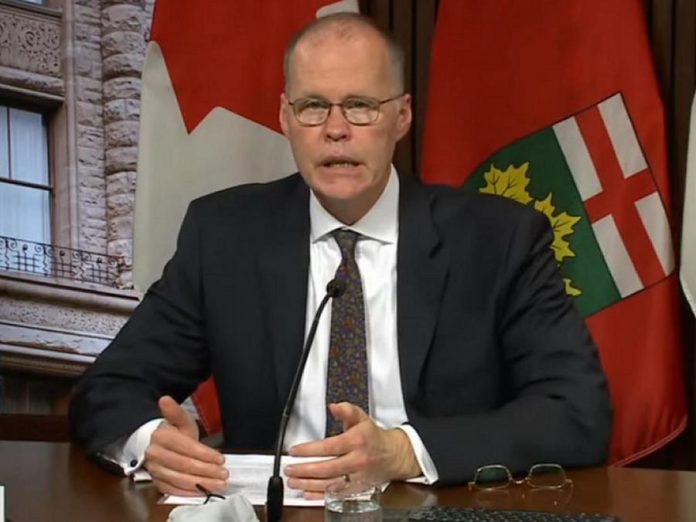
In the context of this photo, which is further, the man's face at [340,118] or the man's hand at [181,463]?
the man's face at [340,118]

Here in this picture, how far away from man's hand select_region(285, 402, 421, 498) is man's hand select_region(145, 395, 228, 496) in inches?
4.4

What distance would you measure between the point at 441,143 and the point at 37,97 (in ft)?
3.53

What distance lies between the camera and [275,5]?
3115 mm

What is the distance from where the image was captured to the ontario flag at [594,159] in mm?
2713

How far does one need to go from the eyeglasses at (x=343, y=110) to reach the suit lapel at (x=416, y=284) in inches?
9.1

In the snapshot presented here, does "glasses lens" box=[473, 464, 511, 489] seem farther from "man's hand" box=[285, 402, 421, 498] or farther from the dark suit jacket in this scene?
the dark suit jacket

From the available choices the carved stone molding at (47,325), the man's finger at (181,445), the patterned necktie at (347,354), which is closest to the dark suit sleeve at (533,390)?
the patterned necktie at (347,354)

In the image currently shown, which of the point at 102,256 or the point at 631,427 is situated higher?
the point at 102,256

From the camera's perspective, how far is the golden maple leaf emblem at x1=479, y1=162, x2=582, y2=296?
2.80m

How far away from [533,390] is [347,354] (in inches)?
14.8

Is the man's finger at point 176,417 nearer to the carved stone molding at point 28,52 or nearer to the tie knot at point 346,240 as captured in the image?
the tie knot at point 346,240

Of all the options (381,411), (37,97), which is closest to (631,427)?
(381,411)

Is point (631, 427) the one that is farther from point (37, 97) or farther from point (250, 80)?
point (37, 97)

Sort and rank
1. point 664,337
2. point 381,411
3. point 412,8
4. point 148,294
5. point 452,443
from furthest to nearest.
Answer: point 412,8
point 664,337
point 148,294
point 381,411
point 452,443
